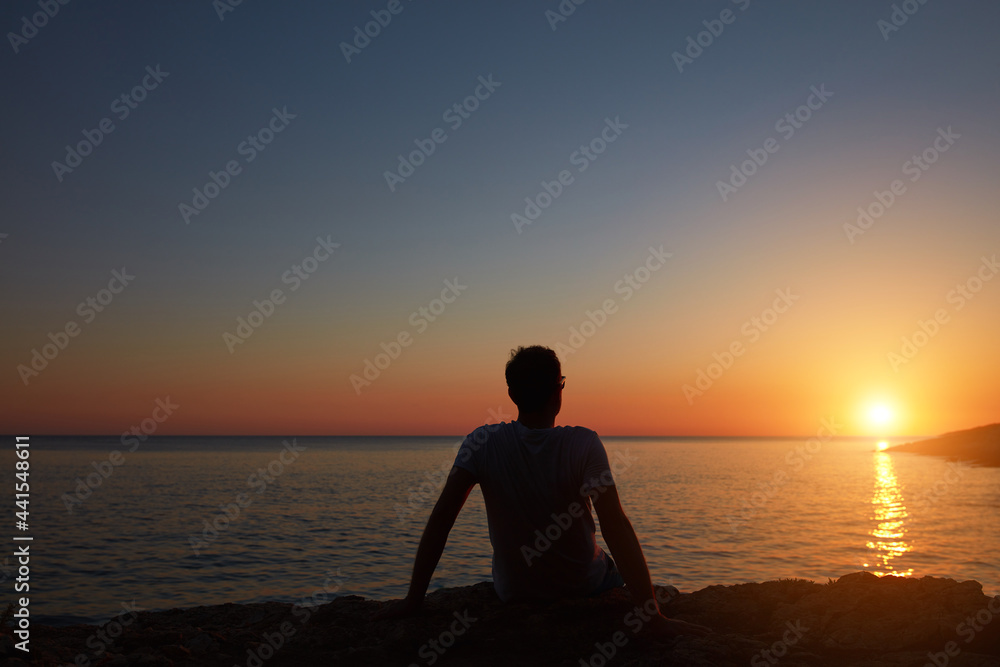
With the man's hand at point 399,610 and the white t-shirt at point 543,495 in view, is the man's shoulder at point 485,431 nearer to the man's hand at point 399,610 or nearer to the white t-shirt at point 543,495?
the white t-shirt at point 543,495

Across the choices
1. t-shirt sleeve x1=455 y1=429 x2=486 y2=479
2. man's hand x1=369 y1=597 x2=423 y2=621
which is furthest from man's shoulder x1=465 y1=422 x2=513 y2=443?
man's hand x1=369 y1=597 x2=423 y2=621

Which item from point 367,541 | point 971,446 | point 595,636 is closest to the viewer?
point 595,636

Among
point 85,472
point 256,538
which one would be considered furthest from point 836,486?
point 85,472

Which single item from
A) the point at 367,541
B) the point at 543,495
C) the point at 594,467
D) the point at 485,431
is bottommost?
the point at 367,541

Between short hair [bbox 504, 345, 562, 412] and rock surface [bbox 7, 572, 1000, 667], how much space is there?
1.62 m

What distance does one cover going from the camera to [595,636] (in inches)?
172

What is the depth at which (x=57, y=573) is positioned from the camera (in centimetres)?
1487

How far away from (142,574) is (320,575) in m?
4.26

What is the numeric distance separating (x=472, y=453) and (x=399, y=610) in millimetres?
1493

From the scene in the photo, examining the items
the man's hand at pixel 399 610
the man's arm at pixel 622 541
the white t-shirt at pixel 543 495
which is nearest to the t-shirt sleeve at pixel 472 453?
the white t-shirt at pixel 543 495

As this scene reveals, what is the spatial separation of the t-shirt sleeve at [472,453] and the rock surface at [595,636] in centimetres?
125

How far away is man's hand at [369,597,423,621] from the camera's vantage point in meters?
4.68

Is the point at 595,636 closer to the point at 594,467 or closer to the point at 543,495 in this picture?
the point at 543,495

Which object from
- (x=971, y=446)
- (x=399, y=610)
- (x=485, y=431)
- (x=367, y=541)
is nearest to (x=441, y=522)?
(x=485, y=431)
